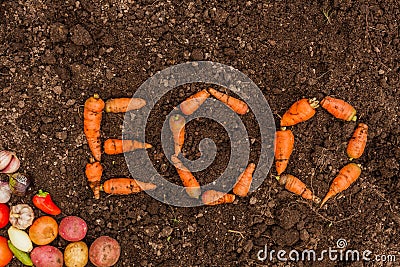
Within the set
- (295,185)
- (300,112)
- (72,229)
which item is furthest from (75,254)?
(300,112)

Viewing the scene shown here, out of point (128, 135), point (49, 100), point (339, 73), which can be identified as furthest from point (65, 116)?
point (339, 73)

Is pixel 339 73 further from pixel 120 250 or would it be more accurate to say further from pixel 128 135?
pixel 120 250

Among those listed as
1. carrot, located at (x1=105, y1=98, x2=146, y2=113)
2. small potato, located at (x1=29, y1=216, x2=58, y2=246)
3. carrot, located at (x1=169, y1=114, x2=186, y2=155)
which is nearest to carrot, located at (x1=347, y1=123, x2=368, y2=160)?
carrot, located at (x1=169, y1=114, x2=186, y2=155)

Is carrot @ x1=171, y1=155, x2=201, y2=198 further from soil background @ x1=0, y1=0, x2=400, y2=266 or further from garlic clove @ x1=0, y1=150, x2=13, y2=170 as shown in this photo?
garlic clove @ x1=0, y1=150, x2=13, y2=170

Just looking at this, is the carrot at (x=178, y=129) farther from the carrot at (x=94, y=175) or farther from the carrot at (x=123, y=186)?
the carrot at (x=94, y=175)

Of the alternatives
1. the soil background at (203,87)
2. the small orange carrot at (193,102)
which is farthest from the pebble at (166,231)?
the small orange carrot at (193,102)
